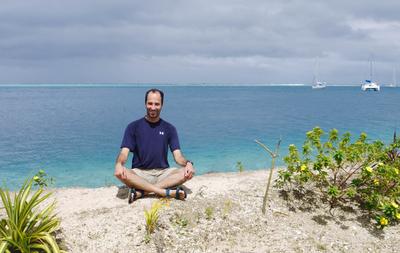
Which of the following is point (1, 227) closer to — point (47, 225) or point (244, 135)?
point (47, 225)

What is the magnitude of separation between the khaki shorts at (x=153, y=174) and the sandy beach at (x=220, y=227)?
402 mm

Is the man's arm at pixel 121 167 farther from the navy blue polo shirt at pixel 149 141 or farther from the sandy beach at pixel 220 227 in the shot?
the sandy beach at pixel 220 227

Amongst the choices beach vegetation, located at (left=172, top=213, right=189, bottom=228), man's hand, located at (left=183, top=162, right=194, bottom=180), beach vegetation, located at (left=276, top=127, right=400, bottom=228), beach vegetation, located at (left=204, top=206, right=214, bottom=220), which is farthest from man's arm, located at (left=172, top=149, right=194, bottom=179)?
beach vegetation, located at (left=276, top=127, right=400, bottom=228)

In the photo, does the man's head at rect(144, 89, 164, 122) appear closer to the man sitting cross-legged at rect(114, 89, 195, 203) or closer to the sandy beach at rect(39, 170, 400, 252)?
the man sitting cross-legged at rect(114, 89, 195, 203)

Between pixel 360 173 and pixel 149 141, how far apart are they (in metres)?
4.14

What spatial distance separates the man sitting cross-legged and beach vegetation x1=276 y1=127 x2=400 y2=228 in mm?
2101

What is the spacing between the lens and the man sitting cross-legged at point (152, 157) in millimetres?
6035

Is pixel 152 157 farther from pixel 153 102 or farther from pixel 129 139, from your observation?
pixel 153 102

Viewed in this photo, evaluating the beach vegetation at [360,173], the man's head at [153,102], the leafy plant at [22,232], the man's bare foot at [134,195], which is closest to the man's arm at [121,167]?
the man's bare foot at [134,195]

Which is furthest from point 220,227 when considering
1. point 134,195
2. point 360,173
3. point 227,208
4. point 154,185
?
point 360,173

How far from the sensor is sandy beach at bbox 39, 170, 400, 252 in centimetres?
503

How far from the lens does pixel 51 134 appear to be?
82.3ft

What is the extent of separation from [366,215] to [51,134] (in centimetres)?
2419

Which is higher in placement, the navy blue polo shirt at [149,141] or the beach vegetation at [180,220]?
the navy blue polo shirt at [149,141]
